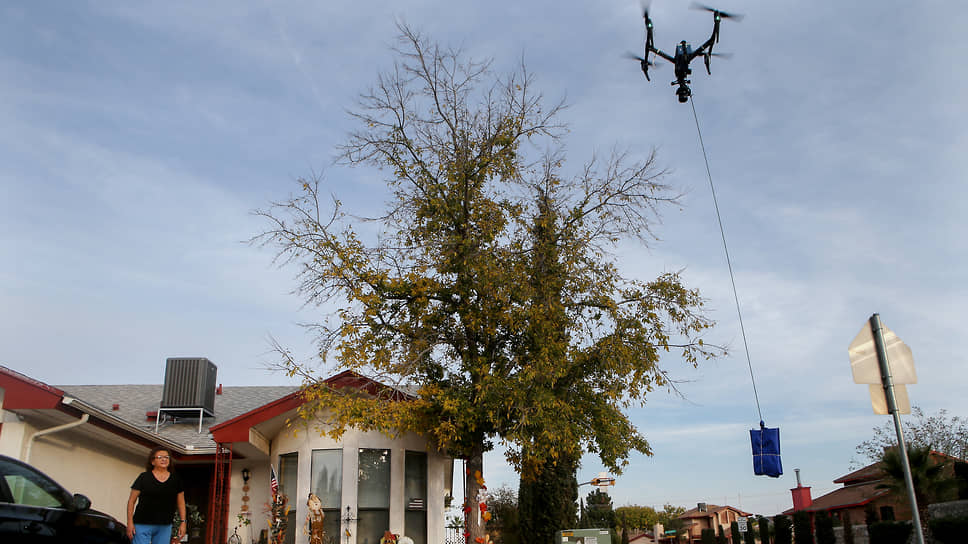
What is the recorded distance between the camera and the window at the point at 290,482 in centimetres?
1529

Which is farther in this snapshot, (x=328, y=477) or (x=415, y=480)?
(x=415, y=480)

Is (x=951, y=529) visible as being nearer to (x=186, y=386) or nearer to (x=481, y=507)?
(x=481, y=507)

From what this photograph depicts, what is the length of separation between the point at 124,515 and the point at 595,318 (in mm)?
11084

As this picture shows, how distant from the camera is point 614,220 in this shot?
52.8 feet

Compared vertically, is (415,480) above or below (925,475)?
above

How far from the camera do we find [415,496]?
15.7 meters

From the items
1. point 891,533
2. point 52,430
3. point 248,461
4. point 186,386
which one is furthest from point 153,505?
point 891,533

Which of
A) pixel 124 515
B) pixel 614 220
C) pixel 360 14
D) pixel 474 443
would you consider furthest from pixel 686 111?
pixel 124 515

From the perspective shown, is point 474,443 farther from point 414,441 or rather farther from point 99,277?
point 99,277

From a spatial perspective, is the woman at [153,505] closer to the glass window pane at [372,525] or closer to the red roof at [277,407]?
the red roof at [277,407]

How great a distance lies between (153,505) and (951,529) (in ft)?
44.5

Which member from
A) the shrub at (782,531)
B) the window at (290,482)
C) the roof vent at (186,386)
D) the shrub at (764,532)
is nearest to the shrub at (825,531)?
the shrub at (782,531)

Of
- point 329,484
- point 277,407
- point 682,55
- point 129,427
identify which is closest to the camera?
point 682,55

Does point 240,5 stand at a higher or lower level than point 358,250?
higher
